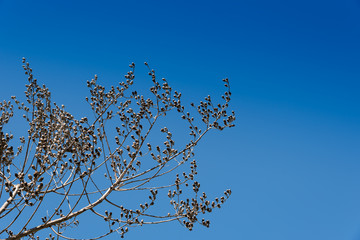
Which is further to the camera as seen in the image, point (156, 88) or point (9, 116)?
point (9, 116)

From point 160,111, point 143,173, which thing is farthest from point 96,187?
point 160,111

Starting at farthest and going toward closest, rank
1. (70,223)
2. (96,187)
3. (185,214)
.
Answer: (70,223), (185,214), (96,187)

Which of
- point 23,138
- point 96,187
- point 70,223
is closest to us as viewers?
point 96,187

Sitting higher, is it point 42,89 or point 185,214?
point 42,89

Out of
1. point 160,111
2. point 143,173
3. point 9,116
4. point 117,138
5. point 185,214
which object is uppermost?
point 9,116

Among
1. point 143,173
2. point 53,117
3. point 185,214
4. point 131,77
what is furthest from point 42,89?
point 185,214

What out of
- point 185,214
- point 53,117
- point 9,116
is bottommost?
point 185,214

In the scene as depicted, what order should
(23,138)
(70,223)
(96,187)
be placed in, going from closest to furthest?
1. (96,187)
2. (70,223)
3. (23,138)

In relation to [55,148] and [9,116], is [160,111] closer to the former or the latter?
[55,148]

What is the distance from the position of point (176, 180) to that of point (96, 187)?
71.4 inches

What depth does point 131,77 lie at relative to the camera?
27.9 feet

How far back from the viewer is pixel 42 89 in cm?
848

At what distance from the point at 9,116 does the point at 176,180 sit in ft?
16.7

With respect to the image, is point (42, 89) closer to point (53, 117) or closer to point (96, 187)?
point (53, 117)
